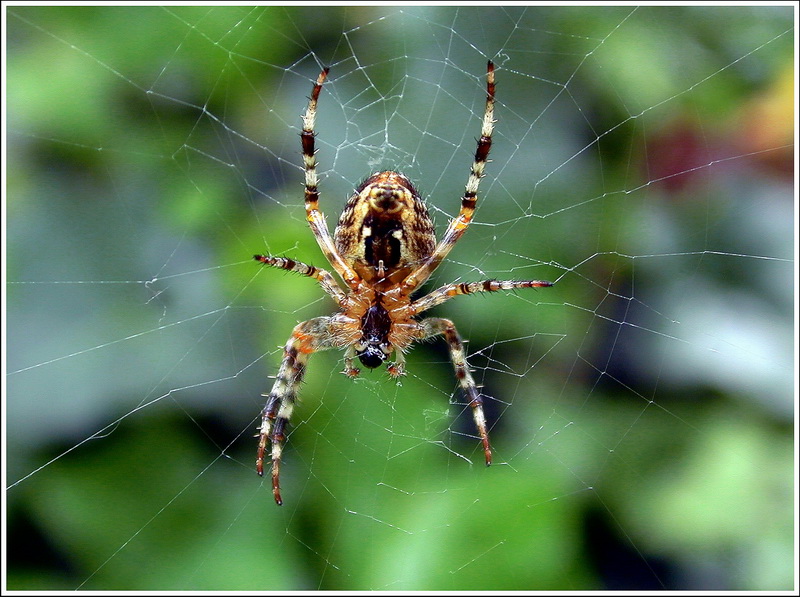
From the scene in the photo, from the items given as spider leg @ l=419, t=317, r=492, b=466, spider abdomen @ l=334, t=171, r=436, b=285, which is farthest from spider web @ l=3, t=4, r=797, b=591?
spider abdomen @ l=334, t=171, r=436, b=285

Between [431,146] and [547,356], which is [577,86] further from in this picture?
[547,356]

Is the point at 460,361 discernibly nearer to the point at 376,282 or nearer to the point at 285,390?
the point at 376,282

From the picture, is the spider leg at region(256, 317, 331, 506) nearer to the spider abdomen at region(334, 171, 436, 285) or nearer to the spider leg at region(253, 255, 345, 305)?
the spider leg at region(253, 255, 345, 305)

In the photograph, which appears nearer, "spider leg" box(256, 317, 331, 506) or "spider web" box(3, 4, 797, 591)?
"spider web" box(3, 4, 797, 591)

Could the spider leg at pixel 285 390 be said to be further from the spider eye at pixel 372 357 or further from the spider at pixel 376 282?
the spider eye at pixel 372 357

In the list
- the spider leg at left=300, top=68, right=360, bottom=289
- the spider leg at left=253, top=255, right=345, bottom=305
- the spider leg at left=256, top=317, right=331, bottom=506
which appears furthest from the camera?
the spider leg at left=300, top=68, right=360, bottom=289

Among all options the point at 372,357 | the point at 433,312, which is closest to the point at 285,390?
the point at 372,357

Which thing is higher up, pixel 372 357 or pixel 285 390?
pixel 372 357

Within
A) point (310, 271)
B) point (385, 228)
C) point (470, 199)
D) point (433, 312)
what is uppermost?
point (470, 199)
